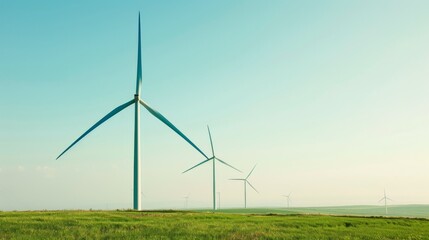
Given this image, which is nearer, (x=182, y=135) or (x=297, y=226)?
(x=297, y=226)

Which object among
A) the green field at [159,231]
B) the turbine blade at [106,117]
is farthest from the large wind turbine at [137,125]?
the green field at [159,231]

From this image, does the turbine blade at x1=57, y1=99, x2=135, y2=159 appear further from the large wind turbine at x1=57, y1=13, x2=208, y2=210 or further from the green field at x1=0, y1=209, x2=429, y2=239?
the green field at x1=0, y1=209, x2=429, y2=239

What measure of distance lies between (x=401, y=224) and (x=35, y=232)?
40.0 metres

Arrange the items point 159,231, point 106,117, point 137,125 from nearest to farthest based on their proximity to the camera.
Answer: point 159,231, point 137,125, point 106,117

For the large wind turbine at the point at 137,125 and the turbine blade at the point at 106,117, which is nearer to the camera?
the large wind turbine at the point at 137,125

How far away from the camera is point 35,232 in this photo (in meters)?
32.8

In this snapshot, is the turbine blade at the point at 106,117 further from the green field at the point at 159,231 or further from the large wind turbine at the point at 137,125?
the green field at the point at 159,231

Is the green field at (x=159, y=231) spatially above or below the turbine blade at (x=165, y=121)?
below

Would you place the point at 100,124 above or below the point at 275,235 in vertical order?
above

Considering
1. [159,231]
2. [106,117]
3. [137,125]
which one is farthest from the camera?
[106,117]

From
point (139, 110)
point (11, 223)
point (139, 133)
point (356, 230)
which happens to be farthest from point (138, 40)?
point (356, 230)

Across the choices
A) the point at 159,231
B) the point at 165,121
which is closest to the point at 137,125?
the point at 165,121

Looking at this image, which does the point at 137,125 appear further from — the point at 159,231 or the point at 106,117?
the point at 159,231

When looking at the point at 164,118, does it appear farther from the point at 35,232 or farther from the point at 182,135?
the point at 35,232
